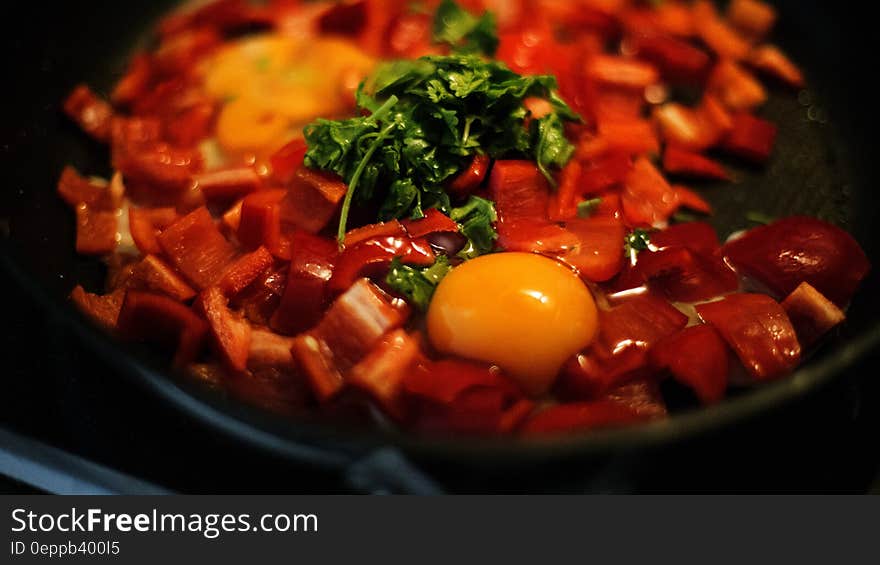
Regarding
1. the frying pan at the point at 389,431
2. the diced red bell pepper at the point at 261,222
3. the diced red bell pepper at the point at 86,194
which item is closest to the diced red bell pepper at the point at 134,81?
the frying pan at the point at 389,431

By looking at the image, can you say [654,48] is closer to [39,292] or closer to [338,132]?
[338,132]

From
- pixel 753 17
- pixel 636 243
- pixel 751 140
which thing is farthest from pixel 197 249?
pixel 753 17

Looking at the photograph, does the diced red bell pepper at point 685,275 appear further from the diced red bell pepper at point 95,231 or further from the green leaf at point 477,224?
the diced red bell pepper at point 95,231

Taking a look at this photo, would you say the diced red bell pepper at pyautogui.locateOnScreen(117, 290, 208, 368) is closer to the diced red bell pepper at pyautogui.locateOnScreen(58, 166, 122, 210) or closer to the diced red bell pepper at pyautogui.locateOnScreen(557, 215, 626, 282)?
the diced red bell pepper at pyautogui.locateOnScreen(58, 166, 122, 210)

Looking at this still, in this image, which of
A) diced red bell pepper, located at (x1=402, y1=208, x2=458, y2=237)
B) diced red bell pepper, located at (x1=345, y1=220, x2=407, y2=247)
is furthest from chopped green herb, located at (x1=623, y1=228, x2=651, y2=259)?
diced red bell pepper, located at (x1=345, y1=220, x2=407, y2=247)

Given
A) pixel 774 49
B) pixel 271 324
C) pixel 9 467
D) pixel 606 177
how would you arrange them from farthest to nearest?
pixel 774 49 → pixel 606 177 → pixel 271 324 → pixel 9 467
